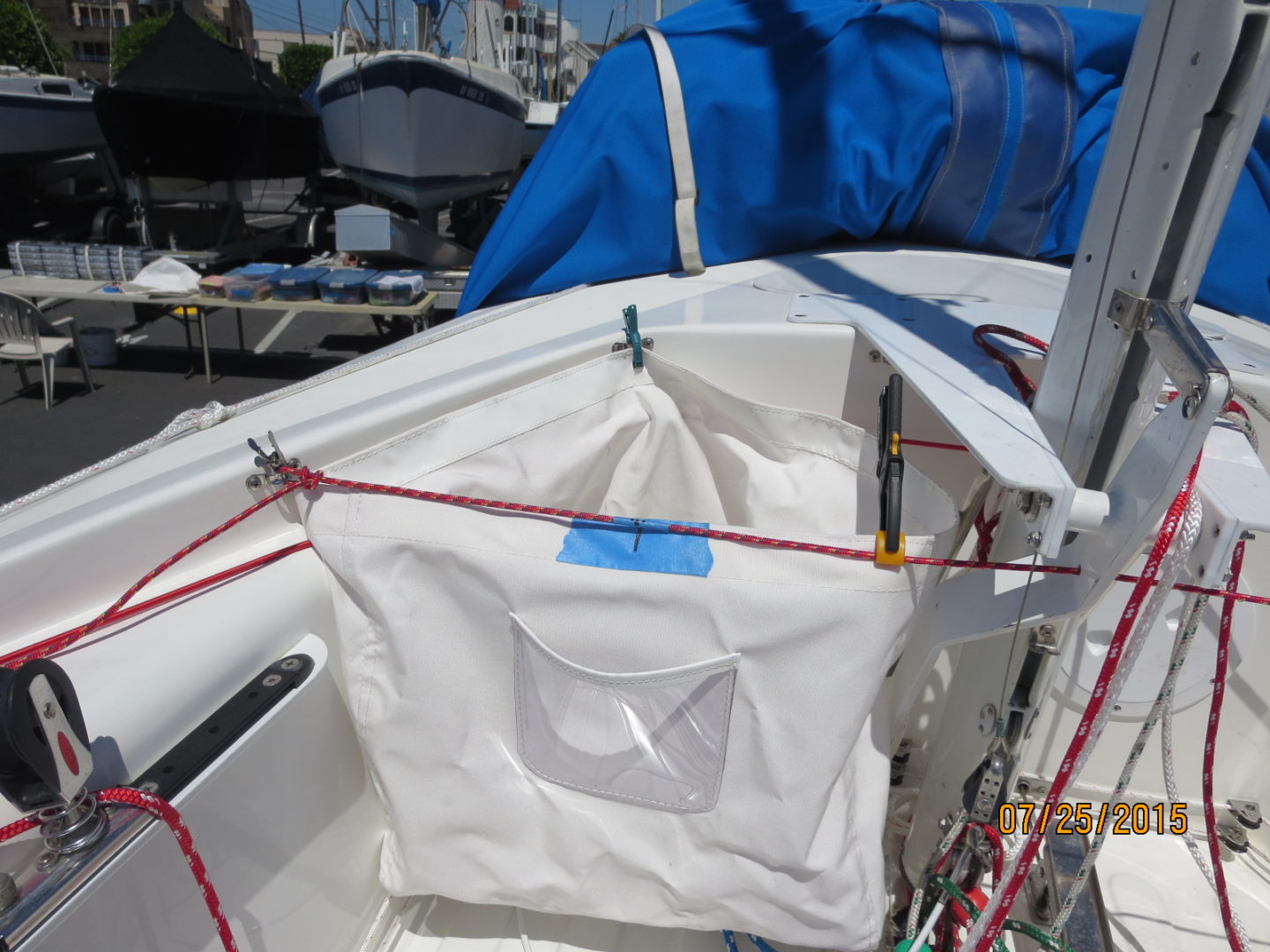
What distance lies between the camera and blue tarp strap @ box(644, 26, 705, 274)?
1.53 metres

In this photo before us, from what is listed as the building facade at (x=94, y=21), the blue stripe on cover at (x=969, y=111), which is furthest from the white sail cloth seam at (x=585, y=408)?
the building facade at (x=94, y=21)

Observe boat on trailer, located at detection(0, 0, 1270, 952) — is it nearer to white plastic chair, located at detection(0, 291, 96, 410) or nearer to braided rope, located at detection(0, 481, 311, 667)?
braided rope, located at detection(0, 481, 311, 667)

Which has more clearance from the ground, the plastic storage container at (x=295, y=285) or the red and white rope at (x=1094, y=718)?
the red and white rope at (x=1094, y=718)

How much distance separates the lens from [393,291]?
4426mm

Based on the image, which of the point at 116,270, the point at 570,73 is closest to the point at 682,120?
the point at 116,270

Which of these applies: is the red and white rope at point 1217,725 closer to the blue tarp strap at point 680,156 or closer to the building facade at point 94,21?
the blue tarp strap at point 680,156

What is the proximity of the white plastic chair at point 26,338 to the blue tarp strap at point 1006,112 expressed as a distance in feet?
14.6

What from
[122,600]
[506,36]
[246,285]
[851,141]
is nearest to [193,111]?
[246,285]

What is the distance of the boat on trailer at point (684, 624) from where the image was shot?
2.19 feet

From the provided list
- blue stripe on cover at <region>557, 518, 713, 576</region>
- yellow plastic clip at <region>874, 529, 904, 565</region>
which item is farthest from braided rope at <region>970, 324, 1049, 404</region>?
blue stripe on cover at <region>557, 518, 713, 576</region>

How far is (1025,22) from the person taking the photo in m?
1.55

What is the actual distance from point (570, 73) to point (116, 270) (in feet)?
43.3

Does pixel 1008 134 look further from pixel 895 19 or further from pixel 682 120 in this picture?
pixel 682 120

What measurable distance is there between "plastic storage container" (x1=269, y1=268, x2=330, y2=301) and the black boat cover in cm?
280
